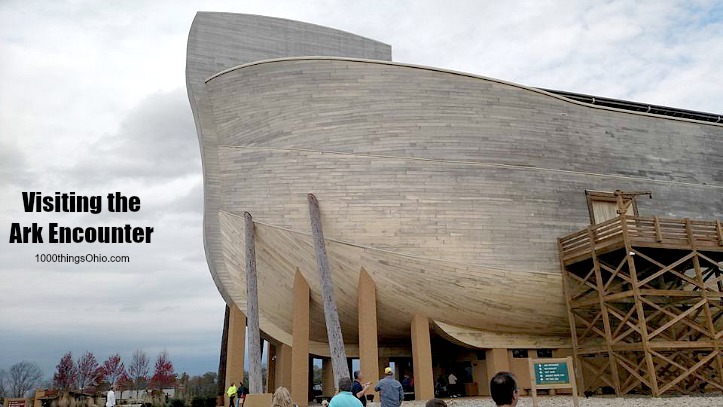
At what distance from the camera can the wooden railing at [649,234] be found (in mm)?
15930

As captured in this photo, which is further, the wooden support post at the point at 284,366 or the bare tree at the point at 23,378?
the bare tree at the point at 23,378

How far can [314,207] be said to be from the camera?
1758 cm

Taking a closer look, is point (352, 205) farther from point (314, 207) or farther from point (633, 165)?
point (633, 165)

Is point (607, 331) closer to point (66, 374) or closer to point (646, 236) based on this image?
point (646, 236)

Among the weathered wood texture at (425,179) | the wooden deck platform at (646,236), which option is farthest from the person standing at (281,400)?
the wooden deck platform at (646,236)

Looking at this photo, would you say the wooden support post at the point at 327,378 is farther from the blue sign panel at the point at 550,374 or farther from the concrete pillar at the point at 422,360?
the blue sign panel at the point at 550,374

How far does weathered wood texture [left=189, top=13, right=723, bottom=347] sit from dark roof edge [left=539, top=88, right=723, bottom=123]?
1.36 m

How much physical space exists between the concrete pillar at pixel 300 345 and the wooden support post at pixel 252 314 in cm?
169

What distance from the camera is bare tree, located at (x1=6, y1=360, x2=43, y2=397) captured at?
6817 cm

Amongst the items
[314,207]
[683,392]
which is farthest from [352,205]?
[683,392]

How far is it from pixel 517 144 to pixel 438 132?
285 cm

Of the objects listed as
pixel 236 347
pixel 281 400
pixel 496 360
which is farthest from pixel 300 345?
pixel 281 400

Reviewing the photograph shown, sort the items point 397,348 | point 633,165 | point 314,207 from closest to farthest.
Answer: point 314,207, point 633,165, point 397,348

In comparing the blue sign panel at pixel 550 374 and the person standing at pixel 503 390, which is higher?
the person standing at pixel 503 390
